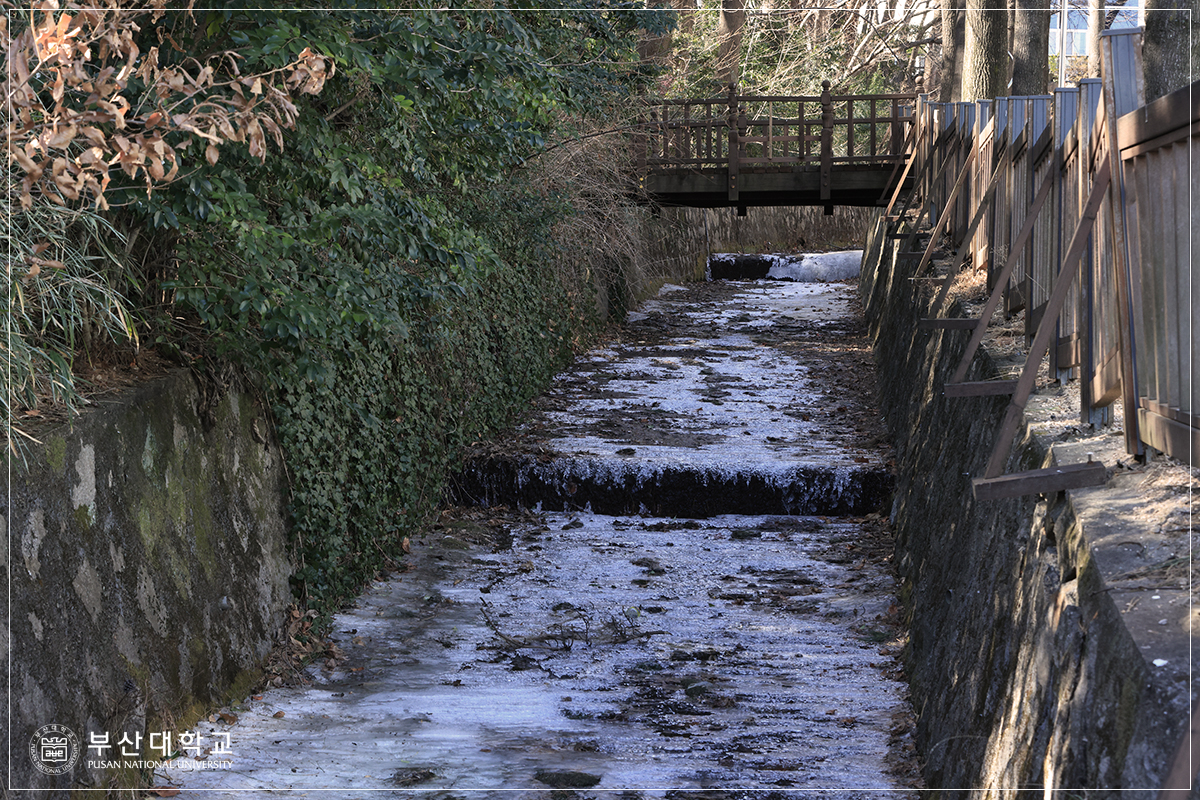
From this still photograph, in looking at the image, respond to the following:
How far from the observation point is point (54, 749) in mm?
4043

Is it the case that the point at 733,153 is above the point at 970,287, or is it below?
above

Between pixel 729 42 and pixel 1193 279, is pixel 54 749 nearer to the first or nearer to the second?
pixel 1193 279

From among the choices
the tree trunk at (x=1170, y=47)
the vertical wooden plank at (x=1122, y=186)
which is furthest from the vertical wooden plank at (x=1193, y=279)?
the tree trunk at (x=1170, y=47)

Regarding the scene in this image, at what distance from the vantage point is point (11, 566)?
13.3 feet

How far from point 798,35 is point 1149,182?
24461 millimetres

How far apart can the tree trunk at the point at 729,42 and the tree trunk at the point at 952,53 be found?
4.48 meters

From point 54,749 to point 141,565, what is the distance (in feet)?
3.80

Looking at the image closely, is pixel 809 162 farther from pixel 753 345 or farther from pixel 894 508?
pixel 894 508

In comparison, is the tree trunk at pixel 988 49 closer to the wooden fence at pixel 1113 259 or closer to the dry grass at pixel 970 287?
the dry grass at pixel 970 287

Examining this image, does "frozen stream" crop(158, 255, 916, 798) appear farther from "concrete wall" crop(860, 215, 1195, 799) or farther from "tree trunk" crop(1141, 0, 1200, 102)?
"tree trunk" crop(1141, 0, 1200, 102)

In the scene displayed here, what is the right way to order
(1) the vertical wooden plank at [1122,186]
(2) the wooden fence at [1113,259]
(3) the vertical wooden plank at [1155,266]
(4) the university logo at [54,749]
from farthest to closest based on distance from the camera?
(4) the university logo at [54,749], (1) the vertical wooden plank at [1122,186], (3) the vertical wooden plank at [1155,266], (2) the wooden fence at [1113,259]

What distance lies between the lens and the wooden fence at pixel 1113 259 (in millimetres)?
3146

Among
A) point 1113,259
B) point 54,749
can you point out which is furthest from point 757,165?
point 54,749

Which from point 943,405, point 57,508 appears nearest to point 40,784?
point 57,508
